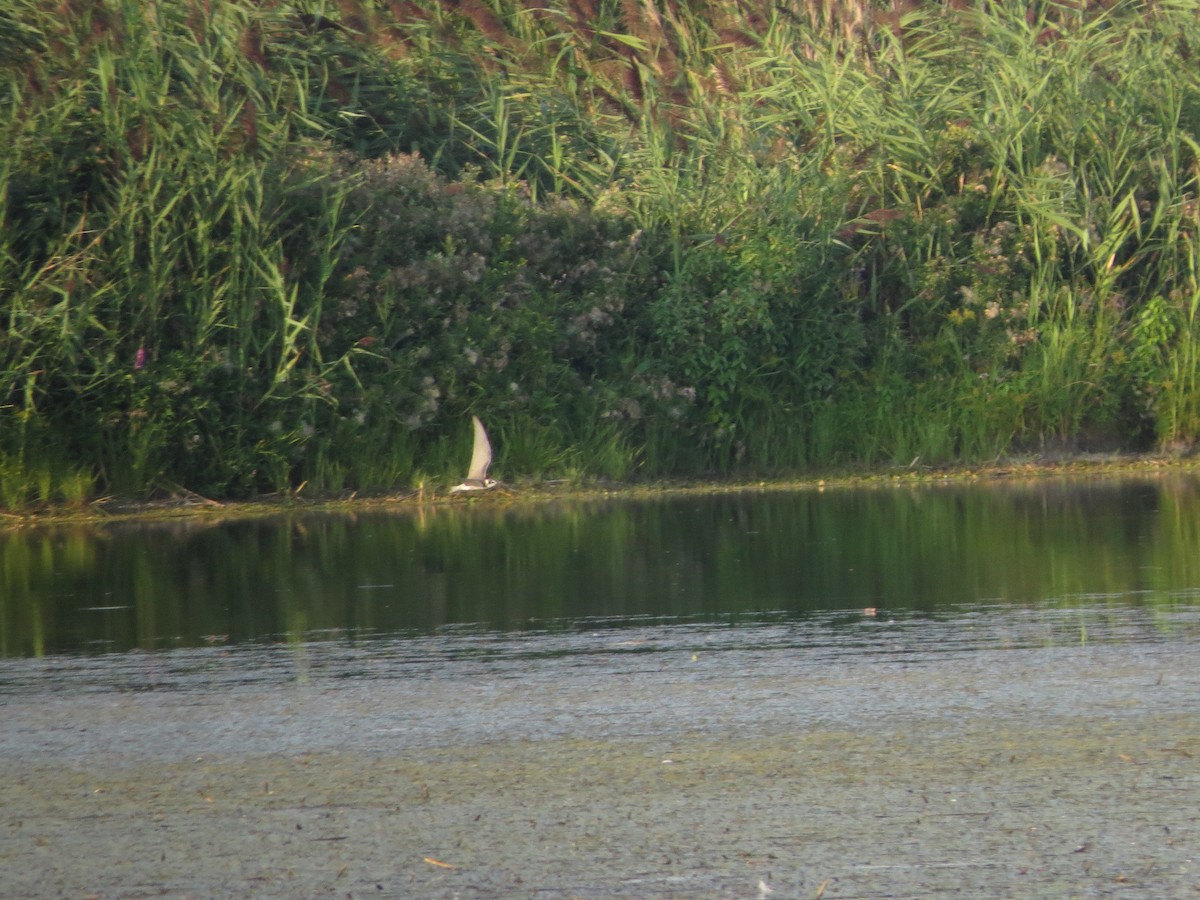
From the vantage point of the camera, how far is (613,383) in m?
13.8

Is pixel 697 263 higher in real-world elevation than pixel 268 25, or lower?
lower

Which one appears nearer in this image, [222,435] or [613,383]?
[222,435]

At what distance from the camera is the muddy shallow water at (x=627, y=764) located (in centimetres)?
393

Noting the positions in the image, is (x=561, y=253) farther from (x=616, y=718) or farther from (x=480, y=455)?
(x=616, y=718)

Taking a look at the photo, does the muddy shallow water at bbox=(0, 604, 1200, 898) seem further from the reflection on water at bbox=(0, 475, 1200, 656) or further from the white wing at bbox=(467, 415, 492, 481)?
the white wing at bbox=(467, 415, 492, 481)

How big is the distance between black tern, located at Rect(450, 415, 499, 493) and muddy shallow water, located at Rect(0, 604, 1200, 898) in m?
6.06

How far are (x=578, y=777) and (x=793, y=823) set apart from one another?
0.73 m

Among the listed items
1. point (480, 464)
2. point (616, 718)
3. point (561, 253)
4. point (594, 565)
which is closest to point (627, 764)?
point (616, 718)

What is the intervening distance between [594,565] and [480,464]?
405 centimetres

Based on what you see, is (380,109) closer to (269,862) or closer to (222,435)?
(222,435)

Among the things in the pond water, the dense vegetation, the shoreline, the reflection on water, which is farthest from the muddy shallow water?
the dense vegetation

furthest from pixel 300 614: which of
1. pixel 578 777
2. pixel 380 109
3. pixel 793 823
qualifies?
pixel 380 109

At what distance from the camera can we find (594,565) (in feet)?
30.0

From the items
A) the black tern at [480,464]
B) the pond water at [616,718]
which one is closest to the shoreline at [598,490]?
the black tern at [480,464]
